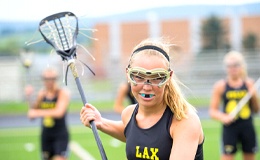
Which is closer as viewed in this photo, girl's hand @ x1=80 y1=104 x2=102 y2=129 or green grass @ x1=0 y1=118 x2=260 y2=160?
girl's hand @ x1=80 y1=104 x2=102 y2=129

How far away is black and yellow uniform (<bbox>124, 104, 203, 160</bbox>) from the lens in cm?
420

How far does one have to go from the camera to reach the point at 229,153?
9430 mm

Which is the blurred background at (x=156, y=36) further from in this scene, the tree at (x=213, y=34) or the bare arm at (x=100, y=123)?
the bare arm at (x=100, y=123)

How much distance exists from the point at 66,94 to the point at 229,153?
3053mm

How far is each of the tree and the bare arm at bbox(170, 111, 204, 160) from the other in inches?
1009

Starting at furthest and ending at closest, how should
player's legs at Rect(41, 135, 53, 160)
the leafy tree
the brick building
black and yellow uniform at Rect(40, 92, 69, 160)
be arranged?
the brick building
the leafy tree
player's legs at Rect(41, 135, 53, 160)
black and yellow uniform at Rect(40, 92, 69, 160)

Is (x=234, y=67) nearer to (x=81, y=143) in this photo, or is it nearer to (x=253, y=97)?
(x=253, y=97)

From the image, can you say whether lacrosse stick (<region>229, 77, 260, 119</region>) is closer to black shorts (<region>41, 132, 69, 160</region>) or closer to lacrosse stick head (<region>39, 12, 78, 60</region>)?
black shorts (<region>41, 132, 69, 160</region>)

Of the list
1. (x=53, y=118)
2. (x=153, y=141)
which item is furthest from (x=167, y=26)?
(x=153, y=141)

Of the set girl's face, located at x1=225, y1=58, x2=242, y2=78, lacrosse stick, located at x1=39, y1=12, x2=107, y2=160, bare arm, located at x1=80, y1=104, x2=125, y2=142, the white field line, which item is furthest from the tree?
bare arm, located at x1=80, y1=104, x2=125, y2=142

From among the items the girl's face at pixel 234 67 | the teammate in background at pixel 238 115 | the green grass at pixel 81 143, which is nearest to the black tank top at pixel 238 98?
the teammate in background at pixel 238 115

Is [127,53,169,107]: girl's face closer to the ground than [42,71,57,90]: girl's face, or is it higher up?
higher up

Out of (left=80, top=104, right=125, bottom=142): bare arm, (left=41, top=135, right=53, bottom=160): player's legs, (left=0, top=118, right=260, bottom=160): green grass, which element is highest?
(left=80, top=104, right=125, bottom=142): bare arm

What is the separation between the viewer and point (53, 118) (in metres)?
10.1
